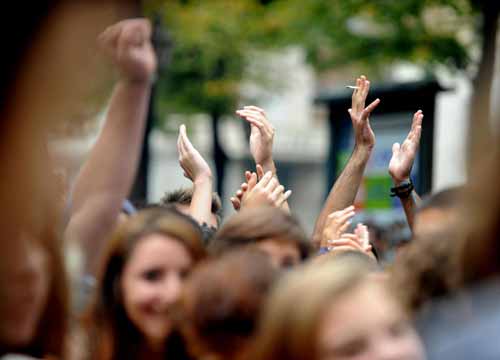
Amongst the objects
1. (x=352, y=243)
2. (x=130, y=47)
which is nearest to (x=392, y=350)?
(x=130, y=47)

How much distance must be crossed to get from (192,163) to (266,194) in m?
0.71

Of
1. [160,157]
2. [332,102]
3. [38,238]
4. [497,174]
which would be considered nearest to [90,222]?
[38,238]

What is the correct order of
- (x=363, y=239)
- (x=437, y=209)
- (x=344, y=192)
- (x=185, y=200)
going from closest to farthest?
(x=437, y=209), (x=363, y=239), (x=344, y=192), (x=185, y=200)

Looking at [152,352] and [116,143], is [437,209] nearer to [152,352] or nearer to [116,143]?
[152,352]

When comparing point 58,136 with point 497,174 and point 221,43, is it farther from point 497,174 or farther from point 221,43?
point 221,43

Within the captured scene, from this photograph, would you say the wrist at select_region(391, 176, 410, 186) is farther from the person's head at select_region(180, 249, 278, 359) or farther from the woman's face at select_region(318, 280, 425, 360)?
the woman's face at select_region(318, 280, 425, 360)

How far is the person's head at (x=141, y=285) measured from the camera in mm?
3381

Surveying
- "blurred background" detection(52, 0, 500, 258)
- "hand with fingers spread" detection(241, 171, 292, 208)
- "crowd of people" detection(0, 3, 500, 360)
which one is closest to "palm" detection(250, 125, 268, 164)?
"hand with fingers spread" detection(241, 171, 292, 208)

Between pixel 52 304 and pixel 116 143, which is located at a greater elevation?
pixel 116 143

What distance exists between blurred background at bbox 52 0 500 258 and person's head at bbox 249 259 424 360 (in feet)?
3.93

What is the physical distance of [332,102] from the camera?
37.6ft

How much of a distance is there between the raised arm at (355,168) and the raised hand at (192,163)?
1.88ft

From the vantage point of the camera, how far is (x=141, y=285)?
11.2ft

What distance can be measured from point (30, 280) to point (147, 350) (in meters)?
0.61
